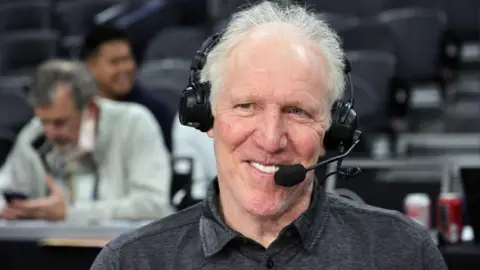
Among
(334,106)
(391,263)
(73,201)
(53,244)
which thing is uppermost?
(334,106)

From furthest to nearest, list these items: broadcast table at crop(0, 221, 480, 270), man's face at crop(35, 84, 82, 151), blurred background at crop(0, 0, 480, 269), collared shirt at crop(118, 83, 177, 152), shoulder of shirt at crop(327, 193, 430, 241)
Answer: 1. blurred background at crop(0, 0, 480, 269)
2. collared shirt at crop(118, 83, 177, 152)
3. man's face at crop(35, 84, 82, 151)
4. broadcast table at crop(0, 221, 480, 270)
5. shoulder of shirt at crop(327, 193, 430, 241)

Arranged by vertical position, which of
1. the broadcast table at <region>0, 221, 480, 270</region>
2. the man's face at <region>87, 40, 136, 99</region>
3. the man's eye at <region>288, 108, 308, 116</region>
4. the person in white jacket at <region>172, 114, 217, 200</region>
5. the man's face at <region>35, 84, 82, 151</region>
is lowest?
the person in white jacket at <region>172, 114, 217, 200</region>

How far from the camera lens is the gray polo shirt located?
133cm

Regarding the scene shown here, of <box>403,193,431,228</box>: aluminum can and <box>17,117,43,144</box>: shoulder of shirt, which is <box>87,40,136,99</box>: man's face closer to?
<box>17,117,43,144</box>: shoulder of shirt

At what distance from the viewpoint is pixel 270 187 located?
131 centimetres

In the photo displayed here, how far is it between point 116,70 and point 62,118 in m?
0.94

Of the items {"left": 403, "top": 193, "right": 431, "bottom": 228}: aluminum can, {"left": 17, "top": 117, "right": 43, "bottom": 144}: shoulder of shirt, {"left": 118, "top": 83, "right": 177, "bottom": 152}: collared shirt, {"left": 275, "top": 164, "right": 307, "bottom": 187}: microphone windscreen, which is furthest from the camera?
{"left": 118, "top": 83, "right": 177, "bottom": 152}: collared shirt

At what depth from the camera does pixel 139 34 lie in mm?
5789

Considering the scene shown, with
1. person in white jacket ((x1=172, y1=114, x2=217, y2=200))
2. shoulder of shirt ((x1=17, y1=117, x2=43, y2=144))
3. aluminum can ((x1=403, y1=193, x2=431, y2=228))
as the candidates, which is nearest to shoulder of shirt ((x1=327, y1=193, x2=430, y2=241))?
aluminum can ((x1=403, y1=193, x2=431, y2=228))

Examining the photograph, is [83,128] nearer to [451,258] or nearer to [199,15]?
[451,258]

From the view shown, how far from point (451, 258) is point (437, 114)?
118 inches

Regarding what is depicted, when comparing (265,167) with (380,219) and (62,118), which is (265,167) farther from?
(62,118)

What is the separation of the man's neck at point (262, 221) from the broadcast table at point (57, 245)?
101 cm

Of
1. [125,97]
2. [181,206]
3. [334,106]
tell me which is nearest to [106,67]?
[125,97]
